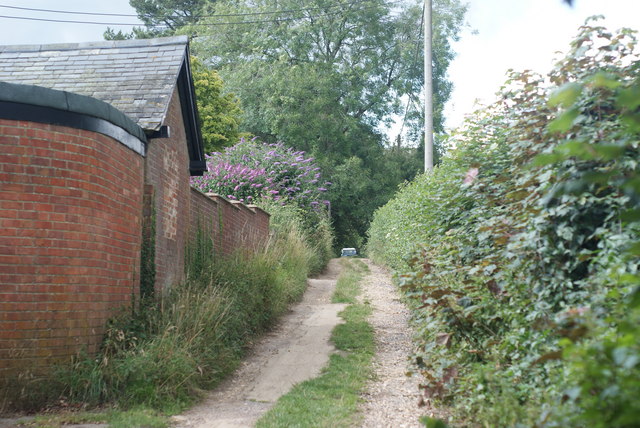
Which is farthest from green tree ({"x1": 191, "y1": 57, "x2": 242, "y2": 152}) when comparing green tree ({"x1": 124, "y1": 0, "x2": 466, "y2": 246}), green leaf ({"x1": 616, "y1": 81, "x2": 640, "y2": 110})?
green leaf ({"x1": 616, "y1": 81, "x2": 640, "y2": 110})

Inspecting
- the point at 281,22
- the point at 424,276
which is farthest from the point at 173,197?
the point at 281,22

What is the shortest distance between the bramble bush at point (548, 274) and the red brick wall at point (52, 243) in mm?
3641

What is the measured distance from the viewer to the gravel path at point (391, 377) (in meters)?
6.29

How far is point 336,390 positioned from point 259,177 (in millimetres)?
13815

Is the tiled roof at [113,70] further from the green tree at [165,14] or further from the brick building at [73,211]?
the green tree at [165,14]

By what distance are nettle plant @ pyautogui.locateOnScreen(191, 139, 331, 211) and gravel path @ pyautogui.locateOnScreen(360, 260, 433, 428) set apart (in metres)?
6.55

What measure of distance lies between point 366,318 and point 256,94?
83.8ft

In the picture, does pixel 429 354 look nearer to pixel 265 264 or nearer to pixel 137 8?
pixel 265 264

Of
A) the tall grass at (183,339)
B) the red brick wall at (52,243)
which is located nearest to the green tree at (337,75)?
the tall grass at (183,339)

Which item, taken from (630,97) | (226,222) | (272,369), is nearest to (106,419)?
(272,369)

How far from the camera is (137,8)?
131 ft

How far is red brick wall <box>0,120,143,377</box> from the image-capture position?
6.48 m

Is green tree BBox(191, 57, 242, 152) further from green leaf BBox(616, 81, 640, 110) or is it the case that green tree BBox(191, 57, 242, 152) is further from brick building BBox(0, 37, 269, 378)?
green leaf BBox(616, 81, 640, 110)

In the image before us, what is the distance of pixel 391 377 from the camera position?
26.3ft
